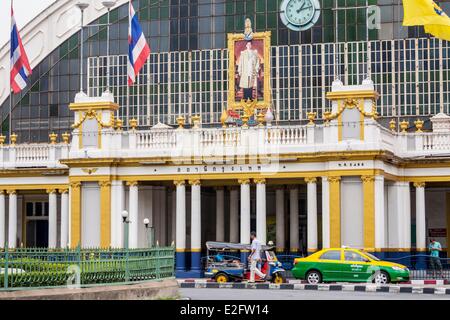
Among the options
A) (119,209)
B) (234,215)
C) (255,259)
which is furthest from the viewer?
(234,215)

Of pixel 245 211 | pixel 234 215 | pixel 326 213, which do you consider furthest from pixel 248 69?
pixel 326 213

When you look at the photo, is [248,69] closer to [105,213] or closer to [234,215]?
[234,215]

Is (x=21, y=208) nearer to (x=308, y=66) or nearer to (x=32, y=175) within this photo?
(x=32, y=175)

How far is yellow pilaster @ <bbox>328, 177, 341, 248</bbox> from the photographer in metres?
49.5

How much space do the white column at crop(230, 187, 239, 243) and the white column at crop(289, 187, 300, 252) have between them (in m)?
2.80

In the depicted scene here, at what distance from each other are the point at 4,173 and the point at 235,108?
12.8m

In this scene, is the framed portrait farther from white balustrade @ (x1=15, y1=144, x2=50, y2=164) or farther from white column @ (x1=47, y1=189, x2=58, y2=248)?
white column @ (x1=47, y1=189, x2=58, y2=248)

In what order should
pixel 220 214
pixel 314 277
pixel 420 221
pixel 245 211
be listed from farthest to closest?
pixel 220 214, pixel 420 221, pixel 245 211, pixel 314 277

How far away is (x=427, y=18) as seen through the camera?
44.9m

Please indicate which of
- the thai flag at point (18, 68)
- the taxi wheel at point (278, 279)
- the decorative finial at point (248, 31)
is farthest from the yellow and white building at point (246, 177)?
the decorative finial at point (248, 31)

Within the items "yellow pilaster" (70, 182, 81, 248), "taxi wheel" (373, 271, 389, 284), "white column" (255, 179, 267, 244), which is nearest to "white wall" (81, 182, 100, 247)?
"yellow pilaster" (70, 182, 81, 248)

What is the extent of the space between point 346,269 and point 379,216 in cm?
Answer: 659
